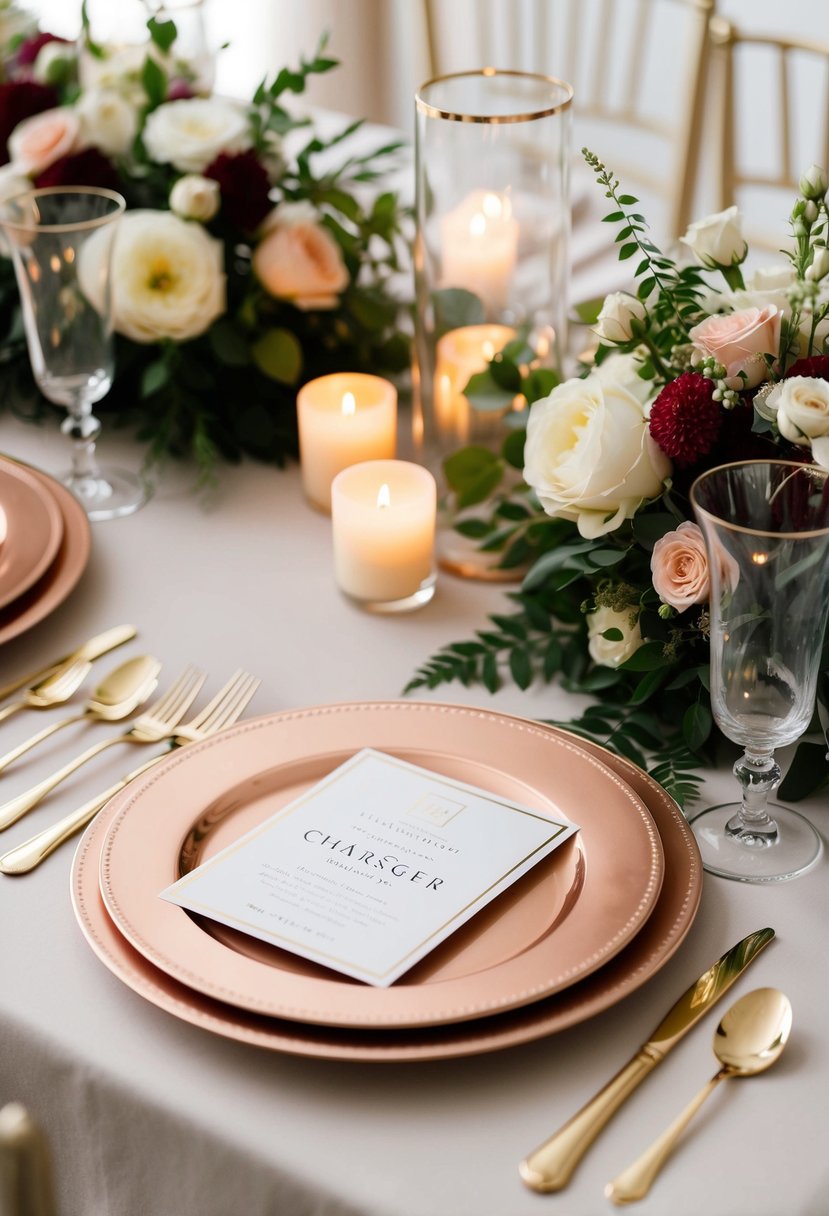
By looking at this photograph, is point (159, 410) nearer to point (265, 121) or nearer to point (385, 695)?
point (265, 121)

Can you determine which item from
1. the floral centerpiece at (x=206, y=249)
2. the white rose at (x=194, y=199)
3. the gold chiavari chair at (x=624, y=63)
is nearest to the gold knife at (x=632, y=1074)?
the floral centerpiece at (x=206, y=249)

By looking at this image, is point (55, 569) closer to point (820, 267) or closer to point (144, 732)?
point (144, 732)

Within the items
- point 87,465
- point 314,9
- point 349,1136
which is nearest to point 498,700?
point 349,1136

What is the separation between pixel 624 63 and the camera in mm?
3350

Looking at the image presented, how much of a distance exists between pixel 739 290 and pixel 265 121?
0.63m

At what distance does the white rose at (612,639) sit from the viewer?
93cm

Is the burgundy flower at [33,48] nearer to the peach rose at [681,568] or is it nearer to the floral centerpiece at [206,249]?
the floral centerpiece at [206,249]

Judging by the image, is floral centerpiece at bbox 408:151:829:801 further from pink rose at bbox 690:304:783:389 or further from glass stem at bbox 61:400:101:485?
glass stem at bbox 61:400:101:485

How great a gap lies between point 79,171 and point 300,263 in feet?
0.78

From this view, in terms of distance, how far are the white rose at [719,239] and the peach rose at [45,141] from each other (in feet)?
2.19

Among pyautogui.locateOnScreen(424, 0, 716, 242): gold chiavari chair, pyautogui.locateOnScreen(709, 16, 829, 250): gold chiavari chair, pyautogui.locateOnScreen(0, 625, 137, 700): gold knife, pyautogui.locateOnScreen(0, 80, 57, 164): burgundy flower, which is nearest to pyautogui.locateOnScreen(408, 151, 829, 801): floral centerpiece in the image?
pyautogui.locateOnScreen(0, 625, 137, 700): gold knife

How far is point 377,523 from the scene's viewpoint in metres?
1.06

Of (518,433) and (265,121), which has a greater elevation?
(265,121)

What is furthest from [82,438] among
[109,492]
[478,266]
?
[478,266]
